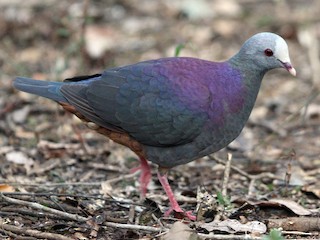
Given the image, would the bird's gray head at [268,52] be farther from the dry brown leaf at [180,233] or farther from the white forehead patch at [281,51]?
the dry brown leaf at [180,233]

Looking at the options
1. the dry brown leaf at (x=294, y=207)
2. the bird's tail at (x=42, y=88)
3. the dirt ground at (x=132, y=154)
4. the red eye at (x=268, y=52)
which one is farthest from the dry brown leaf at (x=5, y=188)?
the red eye at (x=268, y=52)

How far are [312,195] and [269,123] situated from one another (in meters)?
1.67

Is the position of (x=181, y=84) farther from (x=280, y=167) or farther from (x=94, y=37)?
(x=94, y=37)

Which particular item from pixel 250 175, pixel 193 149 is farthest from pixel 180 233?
pixel 250 175

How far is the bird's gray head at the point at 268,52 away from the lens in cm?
431

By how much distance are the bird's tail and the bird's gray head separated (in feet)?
3.86

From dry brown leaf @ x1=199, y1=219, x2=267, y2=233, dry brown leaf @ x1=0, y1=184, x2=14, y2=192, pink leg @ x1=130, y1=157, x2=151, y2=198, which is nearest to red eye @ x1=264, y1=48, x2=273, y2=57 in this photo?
dry brown leaf @ x1=199, y1=219, x2=267, y2=233

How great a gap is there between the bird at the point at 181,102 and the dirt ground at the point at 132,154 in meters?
0.35

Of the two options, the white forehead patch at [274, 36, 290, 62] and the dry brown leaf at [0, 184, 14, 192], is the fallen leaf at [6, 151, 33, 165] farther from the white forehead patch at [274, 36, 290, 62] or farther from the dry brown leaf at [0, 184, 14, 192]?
the white forehead patch at [274, 36, 290, 62]

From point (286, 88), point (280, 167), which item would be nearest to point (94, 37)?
point (286, 88)

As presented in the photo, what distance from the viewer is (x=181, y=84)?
4.33m

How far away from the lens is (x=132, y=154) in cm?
577

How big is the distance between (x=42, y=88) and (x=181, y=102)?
0.95 meters

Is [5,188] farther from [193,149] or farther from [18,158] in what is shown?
[193,149]
